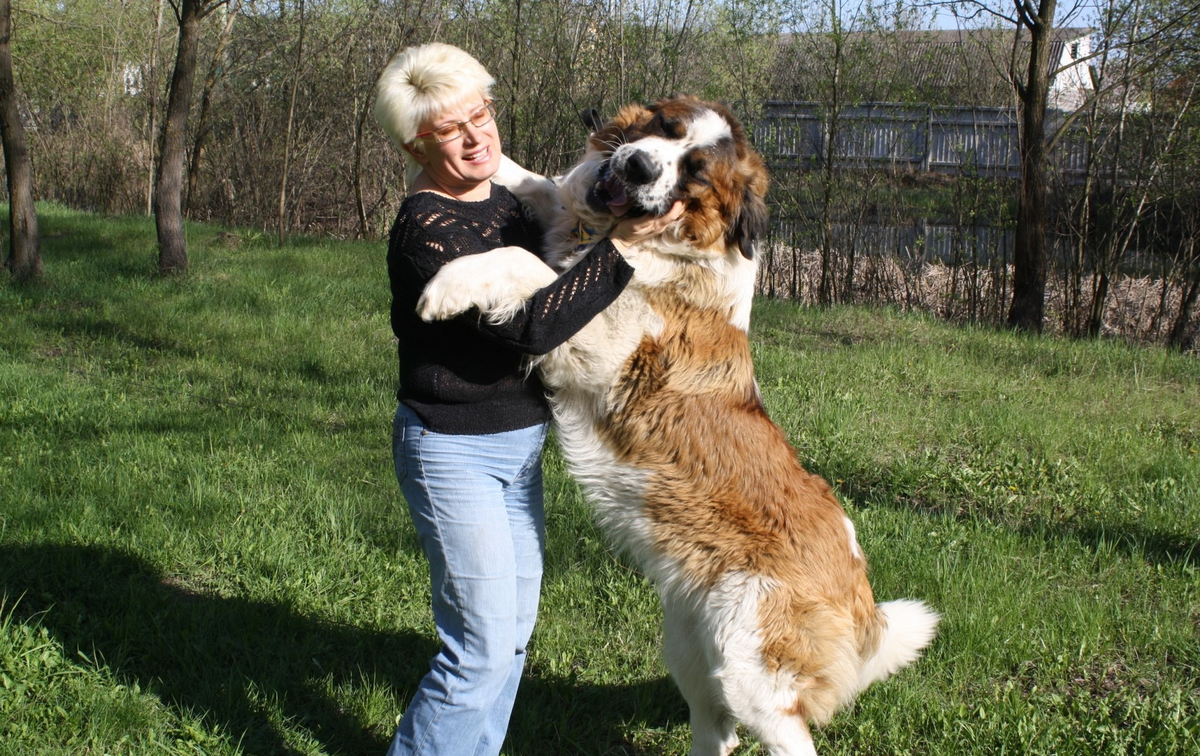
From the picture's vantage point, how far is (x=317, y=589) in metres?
3.98

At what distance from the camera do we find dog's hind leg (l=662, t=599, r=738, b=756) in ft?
9.27

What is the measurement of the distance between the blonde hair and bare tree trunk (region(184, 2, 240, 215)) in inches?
494

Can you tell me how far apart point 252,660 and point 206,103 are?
43.6ft

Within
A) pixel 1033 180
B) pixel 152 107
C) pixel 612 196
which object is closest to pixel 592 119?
pixel 612 196

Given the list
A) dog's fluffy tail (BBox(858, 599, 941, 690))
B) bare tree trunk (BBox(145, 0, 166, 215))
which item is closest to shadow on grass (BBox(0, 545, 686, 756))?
dog's fluffy tail (BBox(858, 599, 941, 690))

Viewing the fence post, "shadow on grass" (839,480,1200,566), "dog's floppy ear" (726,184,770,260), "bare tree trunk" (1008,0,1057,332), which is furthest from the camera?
the fence post

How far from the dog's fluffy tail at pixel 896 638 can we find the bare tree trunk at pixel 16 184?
962 cm

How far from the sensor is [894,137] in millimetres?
11977

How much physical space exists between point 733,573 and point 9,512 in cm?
340

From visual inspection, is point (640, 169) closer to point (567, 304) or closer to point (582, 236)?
point (582, 236)

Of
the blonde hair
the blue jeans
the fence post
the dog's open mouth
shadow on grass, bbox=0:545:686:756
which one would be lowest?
shadow on grass, bbox=0:545:686:756

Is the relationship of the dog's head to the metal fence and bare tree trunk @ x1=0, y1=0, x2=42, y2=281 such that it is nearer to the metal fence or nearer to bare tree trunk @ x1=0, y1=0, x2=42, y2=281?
bare tree trunk @ x1=0, y1=0, x2=42, y2=281

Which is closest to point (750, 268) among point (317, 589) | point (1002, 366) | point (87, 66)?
point (317, 589)

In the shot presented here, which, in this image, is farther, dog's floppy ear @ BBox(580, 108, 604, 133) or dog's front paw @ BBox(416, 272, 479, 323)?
dog's floppy ear @ BBox(580, 108, 604, 133)
